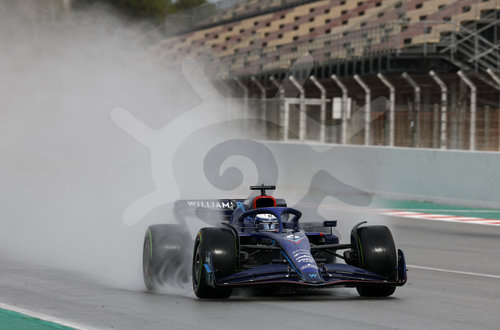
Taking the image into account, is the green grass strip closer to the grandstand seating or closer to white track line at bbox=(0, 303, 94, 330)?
white track line at bbox=(0, 303, 94, 330)

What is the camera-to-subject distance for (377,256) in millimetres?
8820

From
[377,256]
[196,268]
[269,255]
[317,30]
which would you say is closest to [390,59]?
[317,30]

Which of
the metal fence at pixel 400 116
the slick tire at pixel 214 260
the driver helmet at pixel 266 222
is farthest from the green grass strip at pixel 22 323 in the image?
the metal fence at pixel 400 116

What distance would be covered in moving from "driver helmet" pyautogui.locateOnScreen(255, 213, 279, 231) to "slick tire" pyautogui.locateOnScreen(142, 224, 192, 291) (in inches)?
28.5

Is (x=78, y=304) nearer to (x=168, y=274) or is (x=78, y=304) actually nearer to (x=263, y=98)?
(x=168, y=274)

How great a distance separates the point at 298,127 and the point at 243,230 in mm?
20111

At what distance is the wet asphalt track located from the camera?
24.7ft

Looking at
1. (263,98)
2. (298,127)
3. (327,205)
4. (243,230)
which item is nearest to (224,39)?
(263,98)

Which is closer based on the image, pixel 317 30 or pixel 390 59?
pixel 390 59

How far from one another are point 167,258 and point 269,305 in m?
1.42

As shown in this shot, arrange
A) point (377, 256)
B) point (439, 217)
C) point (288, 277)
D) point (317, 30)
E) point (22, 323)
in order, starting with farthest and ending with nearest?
1. point (317, 30)
2. point (439, 217)
3. point (377, 256)
4. point (288, 277)
5. point (22, 323)

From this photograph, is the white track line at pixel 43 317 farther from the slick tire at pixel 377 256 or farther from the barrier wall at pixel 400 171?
the barrier wall at pixel 400 171

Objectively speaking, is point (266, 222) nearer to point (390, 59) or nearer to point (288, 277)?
point (288, 277)

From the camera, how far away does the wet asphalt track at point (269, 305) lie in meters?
7.54
